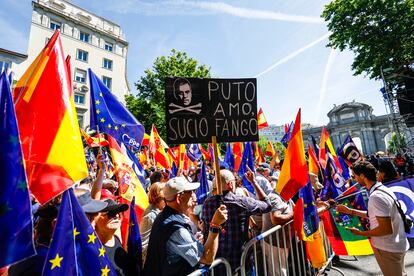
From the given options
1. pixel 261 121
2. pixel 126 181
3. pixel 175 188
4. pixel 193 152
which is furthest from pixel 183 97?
pixel 193 152

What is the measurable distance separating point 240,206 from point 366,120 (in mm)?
79721

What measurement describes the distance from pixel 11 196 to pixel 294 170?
10.2 feet

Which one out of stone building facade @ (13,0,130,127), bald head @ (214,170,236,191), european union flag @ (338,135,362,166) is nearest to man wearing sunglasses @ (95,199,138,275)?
bald head @ (214,170,236,191)

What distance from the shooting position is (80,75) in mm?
28938

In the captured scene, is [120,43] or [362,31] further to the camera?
[120,43]

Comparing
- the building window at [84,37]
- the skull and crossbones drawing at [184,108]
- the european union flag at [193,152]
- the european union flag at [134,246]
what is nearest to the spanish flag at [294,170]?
the skull and crossbones drawing at [184,108]

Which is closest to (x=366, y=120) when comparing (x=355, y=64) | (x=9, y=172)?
(x=355, y=64)

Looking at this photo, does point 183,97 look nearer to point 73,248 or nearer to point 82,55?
point 73,248

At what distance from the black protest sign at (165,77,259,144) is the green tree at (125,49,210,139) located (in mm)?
18265

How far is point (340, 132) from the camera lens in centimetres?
7331

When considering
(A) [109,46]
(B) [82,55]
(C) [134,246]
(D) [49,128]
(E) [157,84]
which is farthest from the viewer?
(A) [109,46]

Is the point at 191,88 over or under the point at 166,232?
over

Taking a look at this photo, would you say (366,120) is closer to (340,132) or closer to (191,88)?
(340,132)

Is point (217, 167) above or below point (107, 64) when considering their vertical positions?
below
